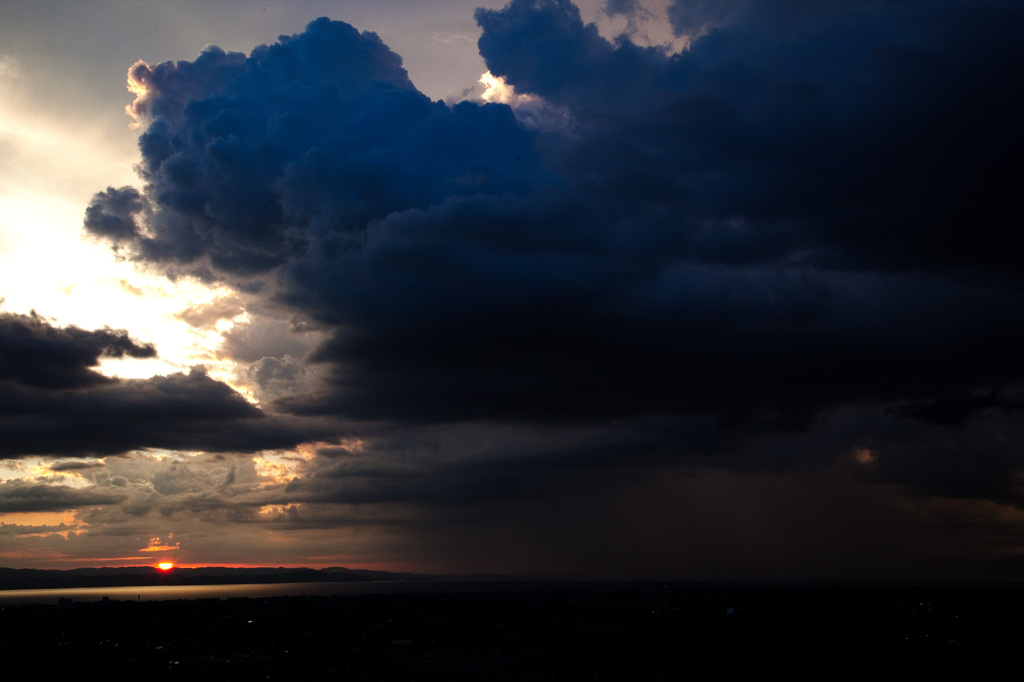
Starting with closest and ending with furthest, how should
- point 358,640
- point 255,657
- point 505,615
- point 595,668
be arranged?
point 595,668 → point 255,657 → point 358,640 → point 505,615

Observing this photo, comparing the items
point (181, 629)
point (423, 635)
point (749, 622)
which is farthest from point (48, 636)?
point (749, 622)

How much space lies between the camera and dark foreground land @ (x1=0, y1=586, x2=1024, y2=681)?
331ft

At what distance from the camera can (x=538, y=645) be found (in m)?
132

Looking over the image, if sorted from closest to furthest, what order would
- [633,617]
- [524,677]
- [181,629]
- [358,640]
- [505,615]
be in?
[524,677] < [358,640] < [181,629] < [633,617] < [505,615]

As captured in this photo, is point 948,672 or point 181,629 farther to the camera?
point 181,629

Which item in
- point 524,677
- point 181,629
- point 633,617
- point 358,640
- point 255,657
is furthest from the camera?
point 633,617

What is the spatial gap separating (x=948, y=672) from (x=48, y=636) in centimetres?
15155

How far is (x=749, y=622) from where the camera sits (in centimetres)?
16488

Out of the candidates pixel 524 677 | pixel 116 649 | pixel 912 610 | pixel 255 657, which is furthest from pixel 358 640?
pixel 912 610

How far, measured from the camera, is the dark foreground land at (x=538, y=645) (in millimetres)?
100938

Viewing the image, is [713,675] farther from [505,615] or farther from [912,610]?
[912,610]

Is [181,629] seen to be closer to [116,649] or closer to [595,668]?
[116,649]

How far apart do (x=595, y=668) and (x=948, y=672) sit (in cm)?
4526

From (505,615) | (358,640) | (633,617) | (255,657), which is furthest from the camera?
(505,615)
